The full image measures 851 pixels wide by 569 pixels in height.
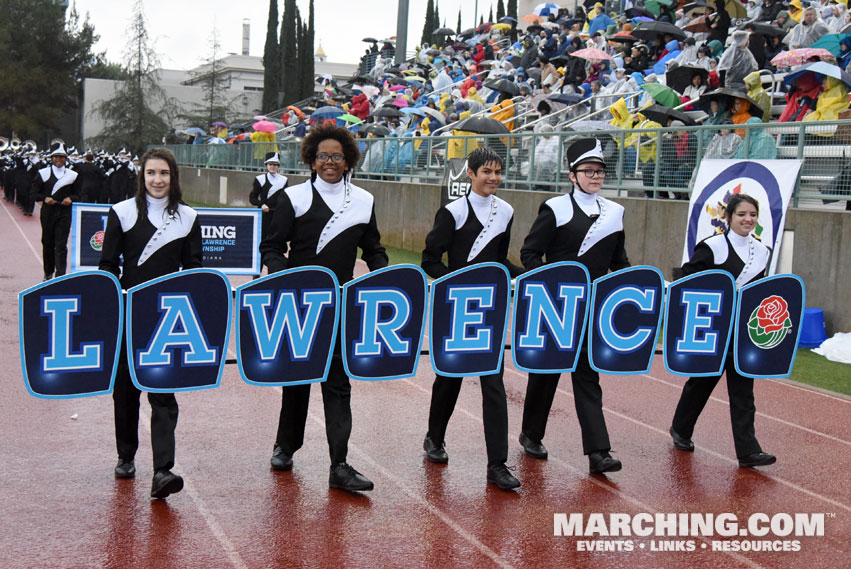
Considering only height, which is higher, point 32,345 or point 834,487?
point 32,345

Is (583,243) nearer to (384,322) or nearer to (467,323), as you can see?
(467,323)

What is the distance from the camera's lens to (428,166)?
2238 cm

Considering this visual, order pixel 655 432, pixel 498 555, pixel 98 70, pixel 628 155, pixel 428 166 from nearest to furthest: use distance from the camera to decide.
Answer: pixel 498 555 < pixel 655 432 < pixel 628 155 < pixel 428 166 < pixel 98 70

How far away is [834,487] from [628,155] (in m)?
10.2

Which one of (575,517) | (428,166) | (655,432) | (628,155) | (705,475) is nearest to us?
(575,517)

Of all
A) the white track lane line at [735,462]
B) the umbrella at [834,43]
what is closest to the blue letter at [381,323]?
the white track lane line at [735,462]

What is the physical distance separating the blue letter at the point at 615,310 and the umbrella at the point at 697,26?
17771mm

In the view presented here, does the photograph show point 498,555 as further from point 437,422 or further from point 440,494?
point 437,422

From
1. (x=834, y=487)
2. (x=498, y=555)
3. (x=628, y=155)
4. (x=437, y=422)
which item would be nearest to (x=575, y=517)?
(x=498, y=555)

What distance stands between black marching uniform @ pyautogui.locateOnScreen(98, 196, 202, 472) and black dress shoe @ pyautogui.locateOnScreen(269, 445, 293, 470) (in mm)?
775

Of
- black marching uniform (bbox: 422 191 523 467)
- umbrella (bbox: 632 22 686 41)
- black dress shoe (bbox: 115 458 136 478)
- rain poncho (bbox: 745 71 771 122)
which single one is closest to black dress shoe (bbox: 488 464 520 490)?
black marching uniform (bbox: 422 191 523 467)

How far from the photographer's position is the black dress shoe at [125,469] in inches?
→ 237

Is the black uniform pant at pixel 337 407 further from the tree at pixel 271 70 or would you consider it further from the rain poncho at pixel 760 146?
the tree at pixel 271 70

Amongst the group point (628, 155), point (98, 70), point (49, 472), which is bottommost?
point (49, 472)
